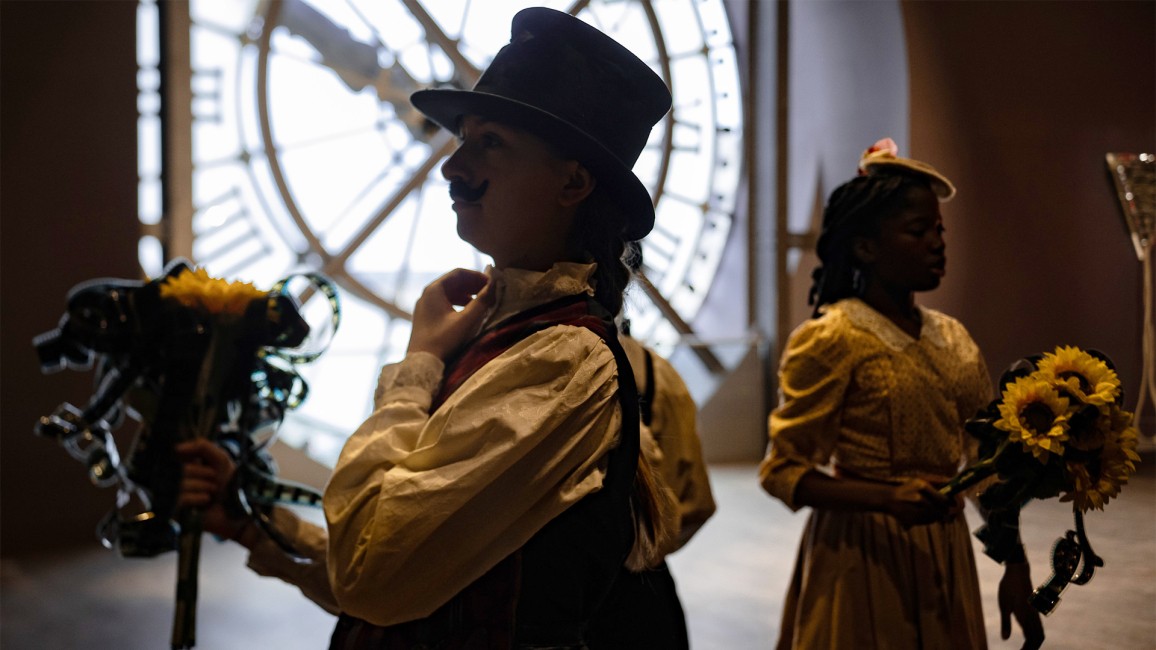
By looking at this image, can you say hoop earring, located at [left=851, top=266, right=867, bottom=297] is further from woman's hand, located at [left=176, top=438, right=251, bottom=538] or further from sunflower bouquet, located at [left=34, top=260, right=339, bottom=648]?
woman's hand, located at [left=176, top=438, right=251, bottom=538]

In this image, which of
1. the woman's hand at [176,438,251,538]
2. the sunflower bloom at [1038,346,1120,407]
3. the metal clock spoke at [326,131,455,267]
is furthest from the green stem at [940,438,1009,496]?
the metal clock spoke at [326,131,455,267]

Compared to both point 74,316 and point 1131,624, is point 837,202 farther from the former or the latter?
point 74,316

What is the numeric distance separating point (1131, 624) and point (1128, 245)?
63 centimetres

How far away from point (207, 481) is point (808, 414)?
102cm

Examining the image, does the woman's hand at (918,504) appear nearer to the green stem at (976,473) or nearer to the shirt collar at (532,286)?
the green stem at (976,473)

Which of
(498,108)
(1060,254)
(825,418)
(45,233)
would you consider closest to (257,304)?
(498,108)

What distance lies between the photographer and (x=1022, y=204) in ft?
6.75

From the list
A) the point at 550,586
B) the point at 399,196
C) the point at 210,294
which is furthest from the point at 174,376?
the point at 399,196

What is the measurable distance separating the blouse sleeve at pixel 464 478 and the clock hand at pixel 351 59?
4.02 m

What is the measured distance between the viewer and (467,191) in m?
1.22

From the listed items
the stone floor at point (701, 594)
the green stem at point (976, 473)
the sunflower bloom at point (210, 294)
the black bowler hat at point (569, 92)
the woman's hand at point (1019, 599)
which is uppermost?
the black bowler hat at point (569, 92)

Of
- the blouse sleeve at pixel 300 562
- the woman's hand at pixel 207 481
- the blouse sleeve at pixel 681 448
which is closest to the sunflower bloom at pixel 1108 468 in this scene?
the blouse sleeve at pixel 681 448

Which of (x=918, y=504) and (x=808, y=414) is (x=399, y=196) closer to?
(x=808, y=414)

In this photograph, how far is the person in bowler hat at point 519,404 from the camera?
1.06m
